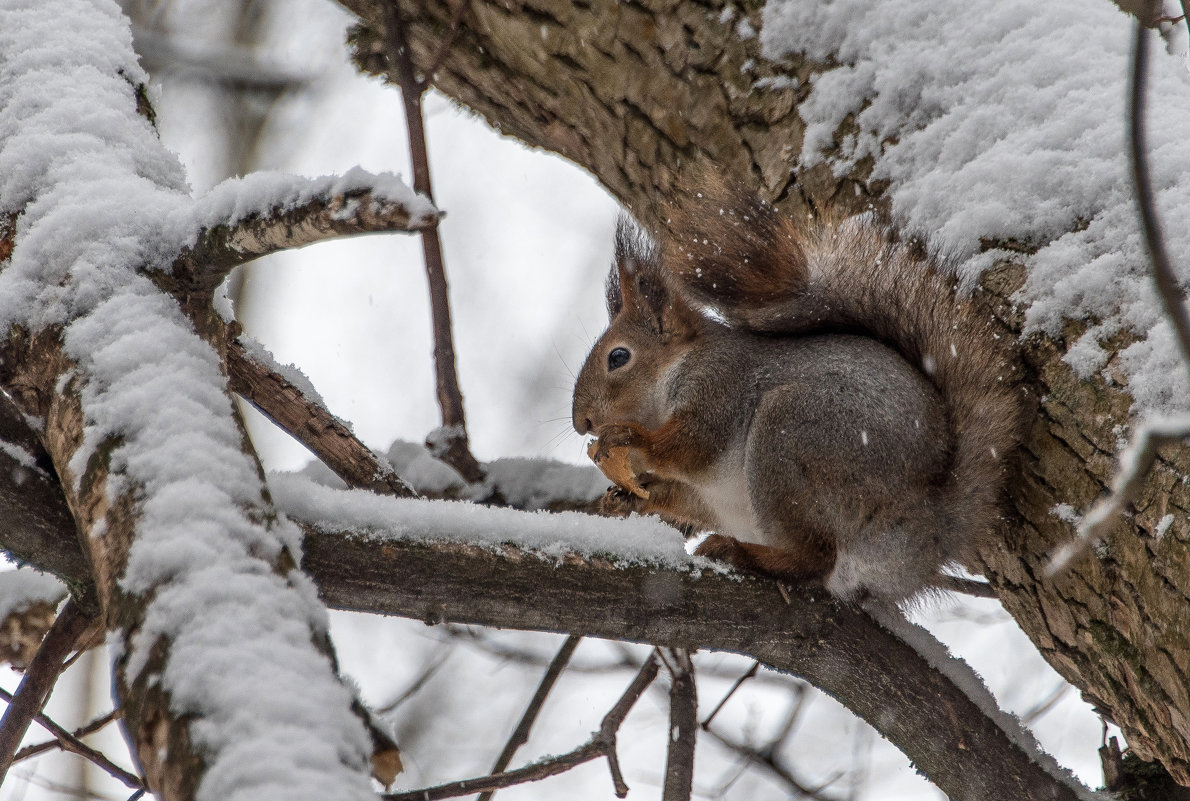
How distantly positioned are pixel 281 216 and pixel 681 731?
100 centimetres

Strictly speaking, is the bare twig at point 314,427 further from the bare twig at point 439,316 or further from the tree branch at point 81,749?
the tree branch at point 81,749

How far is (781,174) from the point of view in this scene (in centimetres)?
179

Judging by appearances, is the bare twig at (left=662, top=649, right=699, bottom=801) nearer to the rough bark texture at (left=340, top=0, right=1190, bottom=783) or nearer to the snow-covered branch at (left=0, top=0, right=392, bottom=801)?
the rough bark texture at (left=340, top=0, right=1190, bottom=783)

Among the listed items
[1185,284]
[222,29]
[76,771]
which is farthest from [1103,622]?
[222,29]

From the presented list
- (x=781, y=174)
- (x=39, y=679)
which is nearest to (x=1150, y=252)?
(x=39, y=679)

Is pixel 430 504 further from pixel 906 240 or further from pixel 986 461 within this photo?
pixel 906 240

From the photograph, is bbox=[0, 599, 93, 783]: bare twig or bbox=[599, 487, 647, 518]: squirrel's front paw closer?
bbox=[0, 599, 93, 783]: bare twig

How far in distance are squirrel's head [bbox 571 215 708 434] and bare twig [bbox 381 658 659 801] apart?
586 mm

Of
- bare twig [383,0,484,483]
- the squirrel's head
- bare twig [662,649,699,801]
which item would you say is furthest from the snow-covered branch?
the squirrel's head

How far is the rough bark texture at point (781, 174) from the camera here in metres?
1.16

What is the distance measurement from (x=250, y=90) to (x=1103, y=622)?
4.95m

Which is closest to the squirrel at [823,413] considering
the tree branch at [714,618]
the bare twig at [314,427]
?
the tree branch at [714,618]

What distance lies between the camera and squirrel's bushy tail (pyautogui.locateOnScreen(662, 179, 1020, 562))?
1412 millimetres

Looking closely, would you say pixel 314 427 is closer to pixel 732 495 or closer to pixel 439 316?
pixel 439 316
